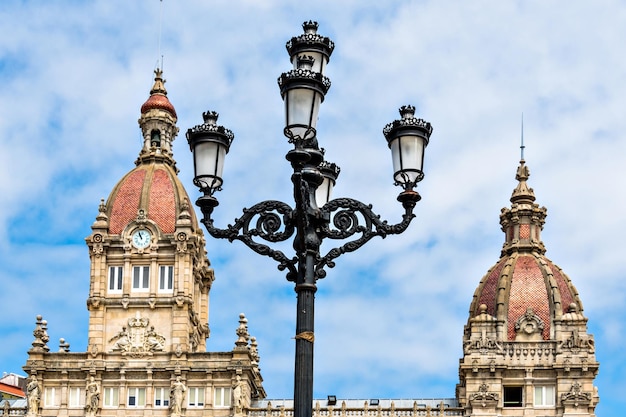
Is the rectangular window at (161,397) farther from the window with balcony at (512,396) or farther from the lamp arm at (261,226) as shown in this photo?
the lamp arm at (261,226)

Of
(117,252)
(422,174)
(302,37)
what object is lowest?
(422,174)

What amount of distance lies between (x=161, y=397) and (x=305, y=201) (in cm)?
6577

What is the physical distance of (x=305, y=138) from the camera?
94.3 ft

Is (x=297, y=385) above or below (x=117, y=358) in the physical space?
below

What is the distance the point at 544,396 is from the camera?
89.8 metres

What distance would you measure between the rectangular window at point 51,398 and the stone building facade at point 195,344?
87 mm

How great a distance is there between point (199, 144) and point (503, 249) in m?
68.6

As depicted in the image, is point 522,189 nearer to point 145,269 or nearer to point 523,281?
point 523,281

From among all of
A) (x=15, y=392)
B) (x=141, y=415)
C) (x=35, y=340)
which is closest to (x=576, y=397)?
(x=141, y=415)

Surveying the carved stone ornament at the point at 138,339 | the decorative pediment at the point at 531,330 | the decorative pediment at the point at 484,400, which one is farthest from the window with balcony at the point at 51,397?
the decorative pediment at the point at 531,330

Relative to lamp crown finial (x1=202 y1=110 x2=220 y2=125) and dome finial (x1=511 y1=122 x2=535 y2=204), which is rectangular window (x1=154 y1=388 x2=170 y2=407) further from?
lamp crown finial (x1=202 y1=110 x2=220 y2=125)

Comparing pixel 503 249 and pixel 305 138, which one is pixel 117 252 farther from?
pixel 305 138

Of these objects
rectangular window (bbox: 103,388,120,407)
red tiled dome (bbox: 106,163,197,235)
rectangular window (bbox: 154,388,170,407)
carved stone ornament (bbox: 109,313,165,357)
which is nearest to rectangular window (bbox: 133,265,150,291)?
carved stone ornament (bbox: 109,313,165,357)

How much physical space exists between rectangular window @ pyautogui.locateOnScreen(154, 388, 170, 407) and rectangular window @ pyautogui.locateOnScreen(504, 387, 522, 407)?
75.1 feet
